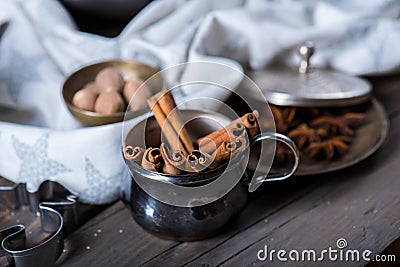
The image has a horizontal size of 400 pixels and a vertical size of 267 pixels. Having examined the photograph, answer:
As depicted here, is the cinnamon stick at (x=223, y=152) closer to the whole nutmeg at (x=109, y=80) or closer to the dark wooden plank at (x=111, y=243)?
the dark wooden plank at (x=111, y=243)

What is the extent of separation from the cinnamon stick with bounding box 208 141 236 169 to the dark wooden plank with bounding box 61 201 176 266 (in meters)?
0.11

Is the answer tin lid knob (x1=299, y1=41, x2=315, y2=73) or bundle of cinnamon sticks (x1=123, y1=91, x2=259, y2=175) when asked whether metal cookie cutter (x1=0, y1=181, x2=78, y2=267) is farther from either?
tin lid knob (x1=299, y1=41, x2=315, y2=73)

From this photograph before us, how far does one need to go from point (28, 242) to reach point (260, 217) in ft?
0.85

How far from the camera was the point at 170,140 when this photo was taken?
0.65 m

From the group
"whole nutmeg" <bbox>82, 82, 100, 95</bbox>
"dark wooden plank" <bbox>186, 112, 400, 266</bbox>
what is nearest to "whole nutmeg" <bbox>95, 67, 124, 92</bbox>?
"whole nutmeg" <bbox>82, 82, 100, 95</bbox>

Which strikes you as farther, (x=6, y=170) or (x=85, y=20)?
(x=85, y=20)

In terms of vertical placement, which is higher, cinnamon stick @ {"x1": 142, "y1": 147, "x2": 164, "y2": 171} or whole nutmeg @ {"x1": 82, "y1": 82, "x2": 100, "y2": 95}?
cinnamon stick @ {"x1": 142, "y1": 147, "x2": 164, "y2": 171}

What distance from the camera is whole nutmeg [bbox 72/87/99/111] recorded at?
768mm

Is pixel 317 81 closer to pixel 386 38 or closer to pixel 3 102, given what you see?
pixel 386 38

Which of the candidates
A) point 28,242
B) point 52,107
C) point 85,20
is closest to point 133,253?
point 28,242

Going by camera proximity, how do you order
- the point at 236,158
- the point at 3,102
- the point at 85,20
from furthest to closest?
the point at 85,20 < the point at 3,102 < the point at 236,158

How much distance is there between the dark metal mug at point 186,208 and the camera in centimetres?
61

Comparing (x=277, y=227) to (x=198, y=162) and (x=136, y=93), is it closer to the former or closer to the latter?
(x=198, y=162)

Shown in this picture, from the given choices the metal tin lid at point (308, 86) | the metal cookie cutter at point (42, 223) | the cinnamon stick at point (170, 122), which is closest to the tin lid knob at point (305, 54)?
the metal tin lid at point (308, 86)
